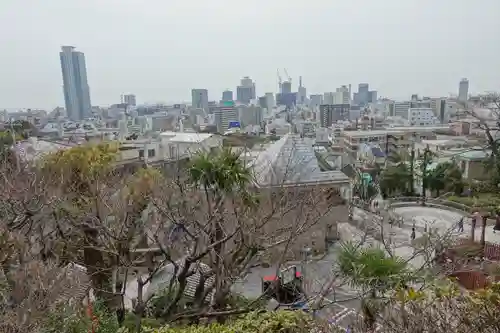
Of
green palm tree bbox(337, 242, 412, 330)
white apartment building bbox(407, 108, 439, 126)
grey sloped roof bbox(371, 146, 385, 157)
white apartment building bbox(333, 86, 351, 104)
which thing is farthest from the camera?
white apartment building bbox(333, 86, 351, 104)

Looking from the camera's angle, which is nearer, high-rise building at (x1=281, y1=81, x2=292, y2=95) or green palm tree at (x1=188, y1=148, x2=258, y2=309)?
green palm tree at (x1=188, y1=148, x2=258, y2=309)

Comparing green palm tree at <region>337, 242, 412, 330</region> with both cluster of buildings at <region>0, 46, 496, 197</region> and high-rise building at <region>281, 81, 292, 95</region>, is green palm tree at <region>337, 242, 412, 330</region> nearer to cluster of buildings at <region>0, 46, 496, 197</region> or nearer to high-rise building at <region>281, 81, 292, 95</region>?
cluster of buildings at <region>0, 46, 496, 197</region>

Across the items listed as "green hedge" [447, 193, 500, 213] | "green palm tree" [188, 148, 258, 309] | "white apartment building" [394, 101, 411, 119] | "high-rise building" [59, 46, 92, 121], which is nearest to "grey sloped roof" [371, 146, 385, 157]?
"green hedge" [447, 193, 500, 213]

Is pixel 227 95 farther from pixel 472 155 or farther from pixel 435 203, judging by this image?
pixel 435 203

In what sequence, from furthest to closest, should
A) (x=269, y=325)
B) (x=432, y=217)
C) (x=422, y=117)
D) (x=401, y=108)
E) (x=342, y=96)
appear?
1. (x=342, y=96)
2. (x=401, y=108)
3. (x=422, y=117)
4. (x=432, y=217)
5. (x=269, y=325)

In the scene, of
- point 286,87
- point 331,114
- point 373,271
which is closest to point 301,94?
point 286,87

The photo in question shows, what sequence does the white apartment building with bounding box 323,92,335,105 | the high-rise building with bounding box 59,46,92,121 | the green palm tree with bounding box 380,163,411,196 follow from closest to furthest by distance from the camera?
the green palm tree with bounding box 380,163,411,196 → the high-rise building with bounding box 59,46,92,121 → the white apartment building with bounding box 323,92,335,105
